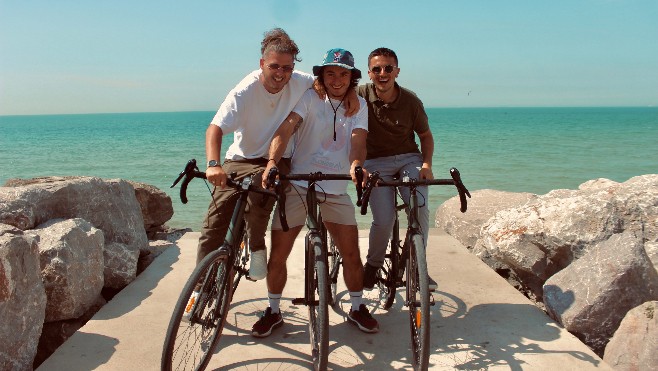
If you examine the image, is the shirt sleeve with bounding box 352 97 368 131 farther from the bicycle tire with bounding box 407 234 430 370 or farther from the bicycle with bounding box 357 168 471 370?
the bicycle tire with bounding box 407 234 430 370

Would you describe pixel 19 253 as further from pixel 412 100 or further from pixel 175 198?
pixel 175 198

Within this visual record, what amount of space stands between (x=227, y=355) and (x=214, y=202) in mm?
979

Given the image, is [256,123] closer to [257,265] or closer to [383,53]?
[257,265]

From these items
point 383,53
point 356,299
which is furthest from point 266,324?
point 383,53

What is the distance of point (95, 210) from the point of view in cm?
590

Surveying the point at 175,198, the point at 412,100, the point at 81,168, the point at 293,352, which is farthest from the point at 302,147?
the point at 81,168

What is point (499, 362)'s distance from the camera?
12.3ft

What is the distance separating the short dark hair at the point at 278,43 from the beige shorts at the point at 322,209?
2.84 ft

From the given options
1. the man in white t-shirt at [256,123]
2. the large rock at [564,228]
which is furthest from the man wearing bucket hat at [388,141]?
the large rock at [564,228]

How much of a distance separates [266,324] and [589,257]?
8.29ft

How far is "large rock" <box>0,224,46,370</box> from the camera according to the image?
360 cm

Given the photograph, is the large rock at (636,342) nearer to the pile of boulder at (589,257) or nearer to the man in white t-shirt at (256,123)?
the pile of boulder at (589,257)

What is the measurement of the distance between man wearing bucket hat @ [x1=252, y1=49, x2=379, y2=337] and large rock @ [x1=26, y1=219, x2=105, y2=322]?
1.57 meters

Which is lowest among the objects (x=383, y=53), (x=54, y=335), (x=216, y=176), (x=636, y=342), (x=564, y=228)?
(x=54, y=335)
